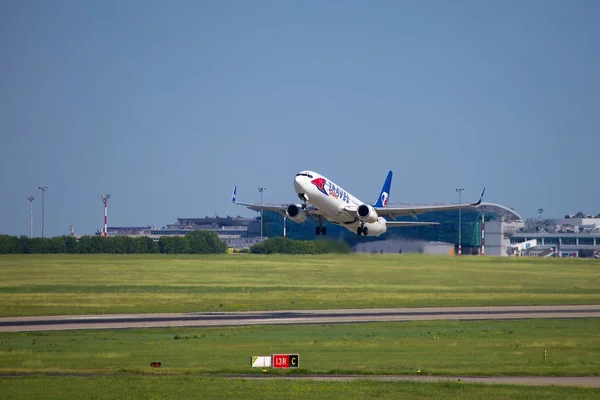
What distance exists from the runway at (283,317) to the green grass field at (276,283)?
12.4ft

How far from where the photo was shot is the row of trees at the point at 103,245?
460ft

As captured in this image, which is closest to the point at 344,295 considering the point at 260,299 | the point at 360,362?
the point at 260,299

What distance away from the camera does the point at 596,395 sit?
96.5 feet

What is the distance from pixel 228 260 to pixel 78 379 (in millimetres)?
87273

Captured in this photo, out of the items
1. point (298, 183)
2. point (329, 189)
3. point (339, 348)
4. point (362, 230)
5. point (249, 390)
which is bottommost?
point (339, 348)

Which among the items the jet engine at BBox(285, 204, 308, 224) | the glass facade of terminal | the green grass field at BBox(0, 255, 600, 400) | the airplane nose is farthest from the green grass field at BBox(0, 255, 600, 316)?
the glass facade of terminal

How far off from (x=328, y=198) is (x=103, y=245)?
271 ft

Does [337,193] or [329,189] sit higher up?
[329,189]

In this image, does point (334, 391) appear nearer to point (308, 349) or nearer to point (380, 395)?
point (380, 395)

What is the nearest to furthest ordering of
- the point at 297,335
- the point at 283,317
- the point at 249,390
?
the point at 249,390 → the point at 297,335 → the point at 283,317

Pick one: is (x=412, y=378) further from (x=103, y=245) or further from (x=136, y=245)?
(x=103, y=245)

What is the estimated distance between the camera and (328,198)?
6712cm

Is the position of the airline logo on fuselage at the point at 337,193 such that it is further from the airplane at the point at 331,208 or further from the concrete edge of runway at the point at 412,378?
the concrete edge of runway at the point at 412,378

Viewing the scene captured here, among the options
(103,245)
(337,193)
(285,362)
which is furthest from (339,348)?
(103,245)
